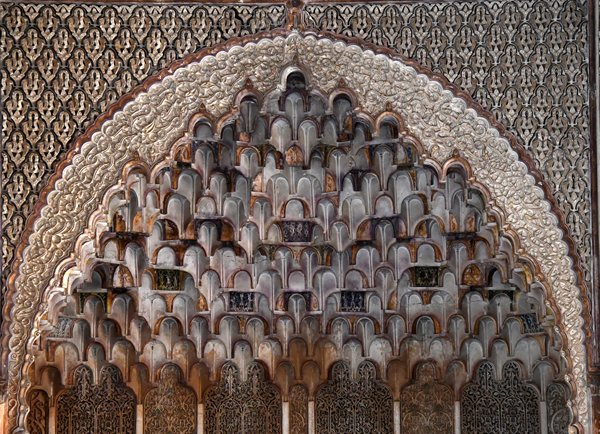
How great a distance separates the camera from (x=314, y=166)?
6.05m

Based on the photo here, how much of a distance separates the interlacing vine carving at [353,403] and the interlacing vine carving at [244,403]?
0.26 meters

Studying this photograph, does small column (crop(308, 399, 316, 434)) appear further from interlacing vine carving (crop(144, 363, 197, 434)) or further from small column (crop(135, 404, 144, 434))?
small column (crop(135, 404, 144, 434))

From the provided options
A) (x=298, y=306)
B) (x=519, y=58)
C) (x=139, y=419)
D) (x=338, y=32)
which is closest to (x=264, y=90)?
(x=338, y=32)

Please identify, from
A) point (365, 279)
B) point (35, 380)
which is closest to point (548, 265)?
point (365, 279)

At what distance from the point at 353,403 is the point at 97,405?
140cm

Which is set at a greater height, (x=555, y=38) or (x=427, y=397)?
(x=555, y=38)

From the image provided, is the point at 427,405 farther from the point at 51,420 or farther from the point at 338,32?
the point at 338,32

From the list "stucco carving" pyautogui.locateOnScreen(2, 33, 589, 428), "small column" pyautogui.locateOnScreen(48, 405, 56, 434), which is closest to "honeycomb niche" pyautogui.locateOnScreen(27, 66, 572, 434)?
"small column" pyautogui.locateOnScreen(48, 405, 56, 434)

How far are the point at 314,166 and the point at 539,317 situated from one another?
1397 mm

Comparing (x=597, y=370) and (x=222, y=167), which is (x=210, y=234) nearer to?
(x=222, y=167)

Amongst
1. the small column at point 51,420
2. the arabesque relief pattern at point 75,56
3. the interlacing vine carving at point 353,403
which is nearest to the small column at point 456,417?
the interlacing vine carving at point 353,403

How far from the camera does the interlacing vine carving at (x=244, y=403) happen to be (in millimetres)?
6383

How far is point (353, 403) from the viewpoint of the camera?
6410 mm

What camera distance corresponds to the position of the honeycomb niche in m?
5.87
